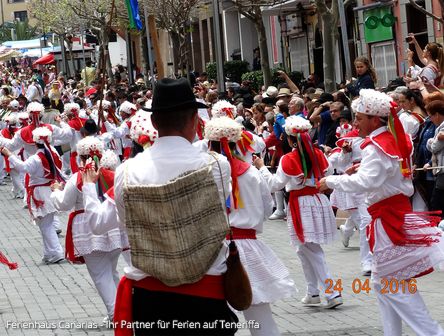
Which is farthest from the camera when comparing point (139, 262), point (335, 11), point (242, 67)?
point (242, 67)

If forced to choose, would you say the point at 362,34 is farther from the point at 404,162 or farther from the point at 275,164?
the point at 404,162

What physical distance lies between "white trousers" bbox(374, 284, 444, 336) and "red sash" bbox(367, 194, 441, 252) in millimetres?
386

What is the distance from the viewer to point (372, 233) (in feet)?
27.6

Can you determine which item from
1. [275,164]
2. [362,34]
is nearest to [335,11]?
[275,164]

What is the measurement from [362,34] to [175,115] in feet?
95.4

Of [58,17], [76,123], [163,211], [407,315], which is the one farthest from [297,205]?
[58,17]

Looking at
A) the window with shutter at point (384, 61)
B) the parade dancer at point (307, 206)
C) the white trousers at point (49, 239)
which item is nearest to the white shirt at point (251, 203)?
the parade dancer at point (307, 206)

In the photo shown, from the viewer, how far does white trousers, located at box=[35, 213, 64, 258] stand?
15.1 m

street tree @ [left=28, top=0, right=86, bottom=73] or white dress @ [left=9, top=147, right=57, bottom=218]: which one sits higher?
street tree @ [left=28, top=0, right=86, bottom=73]

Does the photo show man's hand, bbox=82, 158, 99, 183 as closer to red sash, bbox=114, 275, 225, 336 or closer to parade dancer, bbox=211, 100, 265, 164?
parade dancer, bbox=211, 100, 265, 164

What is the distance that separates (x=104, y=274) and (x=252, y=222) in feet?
7.57

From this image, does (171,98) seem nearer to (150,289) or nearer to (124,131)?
(150,289)

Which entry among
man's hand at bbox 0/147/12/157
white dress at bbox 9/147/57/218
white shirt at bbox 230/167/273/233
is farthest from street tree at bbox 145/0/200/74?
white shirt at bbox 230/167/273/233

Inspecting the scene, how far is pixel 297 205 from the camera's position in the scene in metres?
11.2
